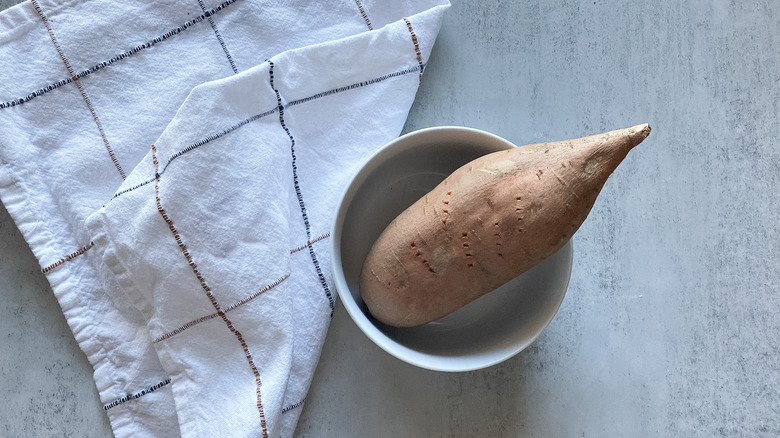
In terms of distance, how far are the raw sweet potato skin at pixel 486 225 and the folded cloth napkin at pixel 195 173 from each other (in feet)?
0.46

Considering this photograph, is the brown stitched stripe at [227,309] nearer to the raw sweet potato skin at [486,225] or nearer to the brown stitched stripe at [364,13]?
the raw sweet potato skin at [486,225]

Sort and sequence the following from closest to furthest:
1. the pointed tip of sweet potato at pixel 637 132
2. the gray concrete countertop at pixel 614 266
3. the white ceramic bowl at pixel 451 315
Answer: the pointed tip of sweet potato at pixel 637 132, the white ceramic bowl at pixel 451 315, the gray concrete countertop at pixel 614 266

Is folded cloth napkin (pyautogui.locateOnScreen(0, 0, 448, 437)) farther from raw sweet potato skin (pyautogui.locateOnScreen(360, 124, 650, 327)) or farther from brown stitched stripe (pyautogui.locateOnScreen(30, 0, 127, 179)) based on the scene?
raw sweet potato skin (pyautogui.locateOnScreen(360, 124, 650, 327))

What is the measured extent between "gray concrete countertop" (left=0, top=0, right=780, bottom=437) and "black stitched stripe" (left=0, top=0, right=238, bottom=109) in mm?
151

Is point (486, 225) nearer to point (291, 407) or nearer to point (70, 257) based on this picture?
point (291, 407)

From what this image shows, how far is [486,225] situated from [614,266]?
290 mm

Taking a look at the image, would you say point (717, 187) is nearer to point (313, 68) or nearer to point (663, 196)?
point (663, 196)

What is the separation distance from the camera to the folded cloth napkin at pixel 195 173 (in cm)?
79

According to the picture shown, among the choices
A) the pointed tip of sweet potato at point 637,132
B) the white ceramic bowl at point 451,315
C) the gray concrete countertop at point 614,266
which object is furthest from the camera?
the gray concrete countertop at point 614,266

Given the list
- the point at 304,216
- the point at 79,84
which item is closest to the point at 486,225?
the point at 304,216

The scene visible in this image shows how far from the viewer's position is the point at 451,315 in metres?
0.85

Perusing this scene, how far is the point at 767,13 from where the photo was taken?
916 millimetres

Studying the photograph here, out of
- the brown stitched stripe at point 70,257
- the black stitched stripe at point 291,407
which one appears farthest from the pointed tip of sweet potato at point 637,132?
the brown stitched stripe at point 70,257

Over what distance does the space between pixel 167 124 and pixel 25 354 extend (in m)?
→ 0.33
